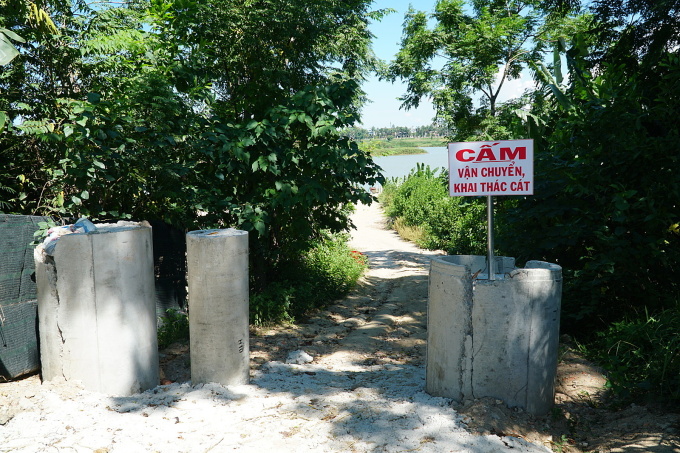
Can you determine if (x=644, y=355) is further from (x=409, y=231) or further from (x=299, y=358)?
(x=409, y=231)

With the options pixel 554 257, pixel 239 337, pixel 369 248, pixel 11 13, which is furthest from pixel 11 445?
pixel 369 248

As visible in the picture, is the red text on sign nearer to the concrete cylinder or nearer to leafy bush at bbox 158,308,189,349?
the concrete cylinder

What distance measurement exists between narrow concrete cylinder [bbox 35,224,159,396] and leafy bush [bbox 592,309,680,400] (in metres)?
3.94

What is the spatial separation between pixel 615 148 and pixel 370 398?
363 centimetres

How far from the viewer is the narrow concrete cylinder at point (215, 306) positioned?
4113 millimetres

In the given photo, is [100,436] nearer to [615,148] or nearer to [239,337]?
[239,337]

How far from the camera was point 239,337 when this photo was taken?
4.23m

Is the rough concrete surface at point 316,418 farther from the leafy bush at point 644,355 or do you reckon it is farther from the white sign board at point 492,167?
the white sign board at point 492,167

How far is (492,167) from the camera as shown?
12.5ft

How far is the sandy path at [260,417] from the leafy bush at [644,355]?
1.42 meters

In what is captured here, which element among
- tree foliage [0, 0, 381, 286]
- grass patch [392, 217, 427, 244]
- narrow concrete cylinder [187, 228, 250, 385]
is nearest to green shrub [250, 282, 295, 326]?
tree foliage [0, 0, 381, 286]

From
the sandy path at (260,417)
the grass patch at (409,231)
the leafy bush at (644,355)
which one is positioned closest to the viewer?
the sandy path at (260,417)

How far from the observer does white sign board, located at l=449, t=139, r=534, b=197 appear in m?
3.70

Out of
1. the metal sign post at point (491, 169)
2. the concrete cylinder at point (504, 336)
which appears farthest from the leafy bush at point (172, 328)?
the metal sign post at point (491, 169)
